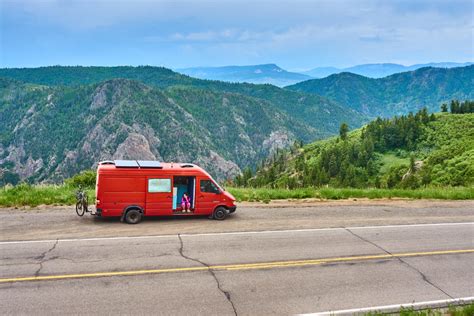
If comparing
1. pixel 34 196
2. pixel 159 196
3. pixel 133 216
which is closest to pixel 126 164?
pixel 159 196

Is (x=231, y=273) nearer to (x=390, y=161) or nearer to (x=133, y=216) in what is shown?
(x=133, y=216)

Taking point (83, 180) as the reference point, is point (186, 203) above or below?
below

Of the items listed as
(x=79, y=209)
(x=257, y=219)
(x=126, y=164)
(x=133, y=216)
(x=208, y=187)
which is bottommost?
(x=257, y=219)

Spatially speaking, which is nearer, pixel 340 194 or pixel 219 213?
pixel 219 213

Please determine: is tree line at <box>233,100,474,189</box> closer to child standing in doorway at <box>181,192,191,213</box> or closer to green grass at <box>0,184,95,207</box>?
green grass at <box>0,184,95,207</box>

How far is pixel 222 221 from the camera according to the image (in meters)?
17.2

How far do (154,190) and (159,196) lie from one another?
0.32 m

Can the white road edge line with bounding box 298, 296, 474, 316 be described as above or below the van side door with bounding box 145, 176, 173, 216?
below

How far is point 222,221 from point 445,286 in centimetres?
862

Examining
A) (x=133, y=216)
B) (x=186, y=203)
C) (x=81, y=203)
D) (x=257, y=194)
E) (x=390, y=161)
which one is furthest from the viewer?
(x=390, y=161)

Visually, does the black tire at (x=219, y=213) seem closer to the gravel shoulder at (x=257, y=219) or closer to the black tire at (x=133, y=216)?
the gravel shoulder at (x=257, y=219)

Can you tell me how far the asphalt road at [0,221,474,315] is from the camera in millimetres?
10023

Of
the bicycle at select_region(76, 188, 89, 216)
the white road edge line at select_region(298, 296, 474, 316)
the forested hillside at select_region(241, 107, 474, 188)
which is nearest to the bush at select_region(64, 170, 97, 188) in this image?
the bicycle at select_region(76, 188, 89, 216)

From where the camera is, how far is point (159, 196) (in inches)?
649
